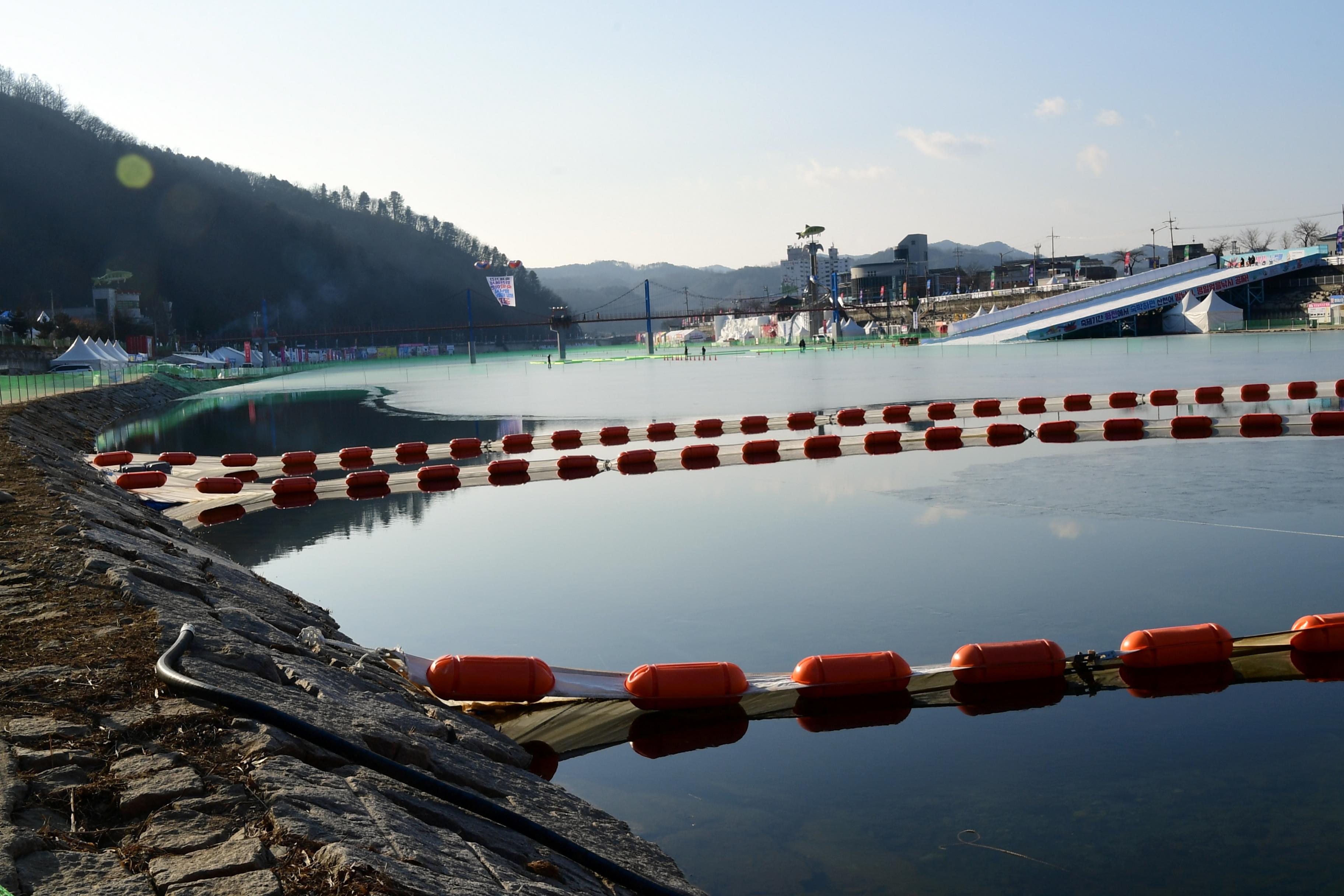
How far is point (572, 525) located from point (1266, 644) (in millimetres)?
10521

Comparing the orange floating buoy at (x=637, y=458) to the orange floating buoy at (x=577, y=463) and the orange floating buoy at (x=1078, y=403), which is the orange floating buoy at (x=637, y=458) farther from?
the orange floating buoy at (x=1078, y=403)

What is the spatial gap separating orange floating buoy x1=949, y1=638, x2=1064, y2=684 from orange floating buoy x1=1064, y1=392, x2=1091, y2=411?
23621mm

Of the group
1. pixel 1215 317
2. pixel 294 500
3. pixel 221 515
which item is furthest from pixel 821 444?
pixel 1215 317

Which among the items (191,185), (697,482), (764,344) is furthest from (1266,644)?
(191,185)

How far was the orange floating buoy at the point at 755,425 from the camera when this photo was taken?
29609 millimetres

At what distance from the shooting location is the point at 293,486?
70.8 ft

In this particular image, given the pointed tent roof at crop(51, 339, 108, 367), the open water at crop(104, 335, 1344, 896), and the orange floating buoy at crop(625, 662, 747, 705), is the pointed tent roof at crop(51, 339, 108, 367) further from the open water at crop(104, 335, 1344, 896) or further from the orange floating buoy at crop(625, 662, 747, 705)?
A: the orange floating buoy at crop(625, 662, 747, 705)

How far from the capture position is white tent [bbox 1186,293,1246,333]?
9312cm

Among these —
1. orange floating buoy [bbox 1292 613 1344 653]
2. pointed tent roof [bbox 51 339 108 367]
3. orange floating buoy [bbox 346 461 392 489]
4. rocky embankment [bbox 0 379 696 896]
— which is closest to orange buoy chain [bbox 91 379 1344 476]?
orange floating buoy [bbox 346 461 392 489]

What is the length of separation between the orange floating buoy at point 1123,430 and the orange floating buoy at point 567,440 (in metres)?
13.1

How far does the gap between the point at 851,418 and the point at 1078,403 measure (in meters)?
7.08

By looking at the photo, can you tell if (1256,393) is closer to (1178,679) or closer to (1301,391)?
(1301,391)

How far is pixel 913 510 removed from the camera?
17.0 meters

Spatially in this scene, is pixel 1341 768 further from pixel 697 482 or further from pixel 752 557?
pixel 697 482
